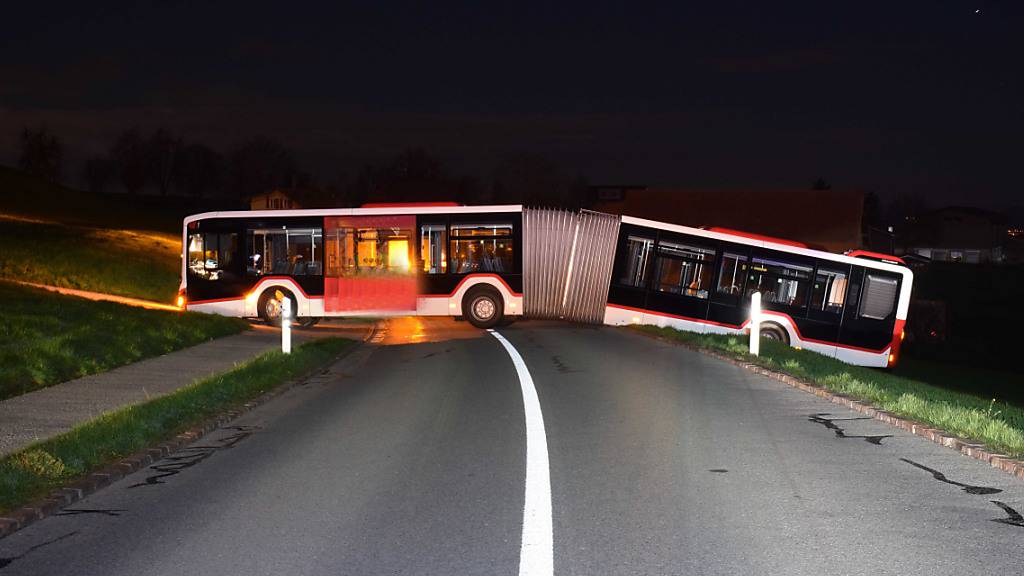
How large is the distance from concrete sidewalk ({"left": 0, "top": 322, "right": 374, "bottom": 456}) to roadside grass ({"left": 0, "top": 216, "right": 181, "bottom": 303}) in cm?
1565

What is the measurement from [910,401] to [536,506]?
19.6 feet

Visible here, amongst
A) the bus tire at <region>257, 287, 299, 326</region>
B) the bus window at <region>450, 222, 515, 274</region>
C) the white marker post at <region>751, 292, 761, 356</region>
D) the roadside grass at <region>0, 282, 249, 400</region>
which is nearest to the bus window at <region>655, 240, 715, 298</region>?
the bus window at <region>450, 222, 515, 274</region>

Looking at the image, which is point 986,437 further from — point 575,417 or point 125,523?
point 125,523

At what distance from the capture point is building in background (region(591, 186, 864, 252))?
211 ft

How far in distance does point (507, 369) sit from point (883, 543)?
1043 centimetres

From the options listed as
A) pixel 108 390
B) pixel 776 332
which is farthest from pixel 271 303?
pixel 108 390

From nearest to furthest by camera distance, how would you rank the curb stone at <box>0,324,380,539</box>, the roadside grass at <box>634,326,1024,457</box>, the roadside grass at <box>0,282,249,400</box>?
the curb stone at <box>0,324,380,539</box>
the roadside grass at <box>634,326,1024,457</box>
the roadside grass at <box>0,282,249,400</box>

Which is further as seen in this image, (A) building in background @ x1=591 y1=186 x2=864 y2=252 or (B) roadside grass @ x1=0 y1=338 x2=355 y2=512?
(A) building in background @ x1=591 y1=186 x2=864 y2=252

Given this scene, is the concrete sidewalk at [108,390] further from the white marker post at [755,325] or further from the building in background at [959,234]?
the building in background at [959,234]

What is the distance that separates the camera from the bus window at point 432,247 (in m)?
27.1

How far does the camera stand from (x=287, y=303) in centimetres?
1714

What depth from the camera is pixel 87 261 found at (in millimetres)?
37562

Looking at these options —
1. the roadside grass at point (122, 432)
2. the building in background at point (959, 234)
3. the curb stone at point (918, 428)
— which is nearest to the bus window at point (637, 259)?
the curb stone at point (918, 428)

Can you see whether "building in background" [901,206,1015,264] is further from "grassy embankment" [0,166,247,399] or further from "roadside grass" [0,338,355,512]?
"roadside grass" [0,338,355,512]
